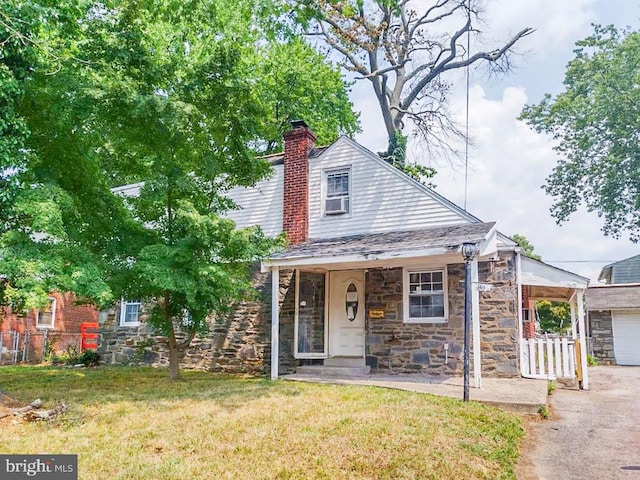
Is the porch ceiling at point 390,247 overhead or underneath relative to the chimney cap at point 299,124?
underneath

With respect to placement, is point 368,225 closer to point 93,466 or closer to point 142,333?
point 142,333

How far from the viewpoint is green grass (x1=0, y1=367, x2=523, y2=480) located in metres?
4.48

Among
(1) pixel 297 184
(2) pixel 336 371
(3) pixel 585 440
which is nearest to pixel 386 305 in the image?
(2) pixel 336 371

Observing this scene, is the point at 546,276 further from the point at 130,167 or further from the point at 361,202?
the point at 130,167

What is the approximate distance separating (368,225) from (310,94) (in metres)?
13.0

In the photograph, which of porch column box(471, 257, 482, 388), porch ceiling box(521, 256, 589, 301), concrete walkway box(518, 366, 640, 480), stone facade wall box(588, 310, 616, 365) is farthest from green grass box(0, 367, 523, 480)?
stone facade wall box(588, 310, 616, 365)

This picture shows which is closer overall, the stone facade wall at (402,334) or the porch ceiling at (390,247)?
the porch ceiling at (390,247)

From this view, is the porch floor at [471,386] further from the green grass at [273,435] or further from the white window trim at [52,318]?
the white window trim at [52,318]

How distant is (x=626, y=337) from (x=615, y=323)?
2.22ft

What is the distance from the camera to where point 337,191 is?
1233cm

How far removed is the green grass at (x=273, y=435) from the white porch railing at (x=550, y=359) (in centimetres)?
339

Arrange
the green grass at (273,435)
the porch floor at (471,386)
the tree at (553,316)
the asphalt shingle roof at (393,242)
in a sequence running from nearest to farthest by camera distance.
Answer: the green grass at (273,435), the porch floor at (471,386), the asphalt shingle roof at (393,242), the tree at (553,316)

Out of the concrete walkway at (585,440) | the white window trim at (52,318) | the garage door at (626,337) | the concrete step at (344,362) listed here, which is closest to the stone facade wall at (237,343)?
the concrete step at (344,362)

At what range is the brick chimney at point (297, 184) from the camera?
40.4 ft
